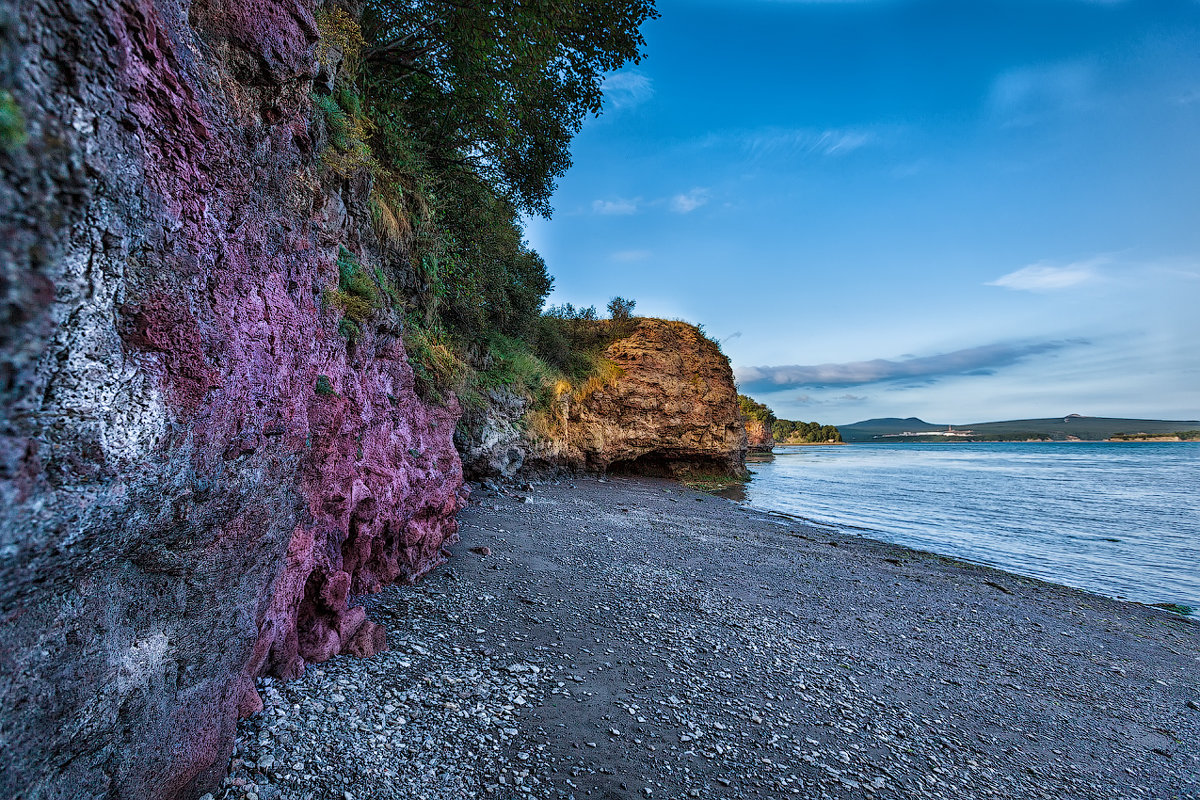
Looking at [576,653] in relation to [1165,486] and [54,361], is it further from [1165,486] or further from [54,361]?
[1165,486]

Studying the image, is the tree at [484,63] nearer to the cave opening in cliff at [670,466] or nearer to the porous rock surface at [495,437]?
the porous rock surface at [495,437]

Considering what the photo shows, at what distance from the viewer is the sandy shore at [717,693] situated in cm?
308

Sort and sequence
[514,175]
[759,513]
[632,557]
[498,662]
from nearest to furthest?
[498,662] → [632,557] → [514,175] → [759,513]

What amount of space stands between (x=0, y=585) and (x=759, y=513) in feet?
52.4

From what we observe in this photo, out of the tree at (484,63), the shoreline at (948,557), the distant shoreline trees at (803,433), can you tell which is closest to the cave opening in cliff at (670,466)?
the shoreline at (948,557)

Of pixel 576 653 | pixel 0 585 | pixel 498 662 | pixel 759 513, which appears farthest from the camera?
pixel 759 513

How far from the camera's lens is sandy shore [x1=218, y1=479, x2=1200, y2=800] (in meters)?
3.08

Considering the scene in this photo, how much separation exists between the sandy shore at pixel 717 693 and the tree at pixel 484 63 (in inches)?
290

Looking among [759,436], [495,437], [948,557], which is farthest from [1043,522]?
[759,436]

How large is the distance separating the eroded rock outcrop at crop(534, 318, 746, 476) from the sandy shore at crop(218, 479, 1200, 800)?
46.4ft

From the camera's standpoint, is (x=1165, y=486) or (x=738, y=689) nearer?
(x=738, y=689)

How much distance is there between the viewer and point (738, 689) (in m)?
4.35

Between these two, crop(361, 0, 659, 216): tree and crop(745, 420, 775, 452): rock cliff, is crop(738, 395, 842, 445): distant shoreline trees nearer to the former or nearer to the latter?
crop(745, 420, 775, 452): rock cliff

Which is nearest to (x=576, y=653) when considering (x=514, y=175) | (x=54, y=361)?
(x=54, y=361)
